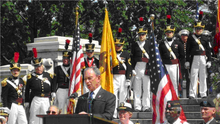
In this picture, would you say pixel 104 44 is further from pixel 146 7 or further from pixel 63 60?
pixel 146 7

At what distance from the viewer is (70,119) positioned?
4.37 m

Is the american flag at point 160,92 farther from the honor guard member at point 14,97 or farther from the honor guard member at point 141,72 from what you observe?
the honor guard member at point 14,97

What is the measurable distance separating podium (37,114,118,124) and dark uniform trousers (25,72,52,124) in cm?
670

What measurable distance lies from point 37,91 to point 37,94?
3.0 inches

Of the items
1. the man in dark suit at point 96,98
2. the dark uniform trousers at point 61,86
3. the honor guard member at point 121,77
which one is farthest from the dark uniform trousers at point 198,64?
the man in dark suit at point 96,98

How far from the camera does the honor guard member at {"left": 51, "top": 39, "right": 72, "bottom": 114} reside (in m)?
11.7

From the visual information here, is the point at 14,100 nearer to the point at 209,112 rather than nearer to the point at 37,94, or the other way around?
the point at 37,94

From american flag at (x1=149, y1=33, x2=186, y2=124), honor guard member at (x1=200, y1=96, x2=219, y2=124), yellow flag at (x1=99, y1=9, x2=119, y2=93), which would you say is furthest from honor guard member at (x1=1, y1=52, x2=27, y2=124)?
honor guard member at (x1=200, y1=96, x2=219, y2=124)

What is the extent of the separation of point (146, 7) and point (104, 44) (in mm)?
12939

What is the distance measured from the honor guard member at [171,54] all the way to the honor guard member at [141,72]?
0.49 meters

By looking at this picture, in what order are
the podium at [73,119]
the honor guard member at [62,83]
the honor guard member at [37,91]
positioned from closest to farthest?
the podium at [73,119]
the honor guard member at [37,91]
the honor guard member at [62,83]

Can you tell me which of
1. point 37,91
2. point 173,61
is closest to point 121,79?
point 173,61

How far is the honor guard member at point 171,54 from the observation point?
37.6 ft

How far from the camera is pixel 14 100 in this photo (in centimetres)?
1108
